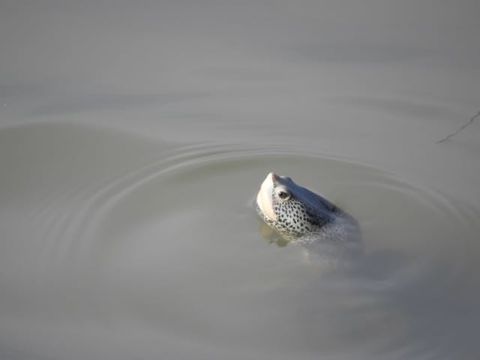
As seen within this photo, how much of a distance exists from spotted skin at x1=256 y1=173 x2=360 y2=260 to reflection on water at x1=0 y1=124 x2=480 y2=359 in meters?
0.13

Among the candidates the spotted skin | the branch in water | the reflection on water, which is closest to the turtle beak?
the spotted skin

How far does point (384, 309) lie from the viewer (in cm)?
327

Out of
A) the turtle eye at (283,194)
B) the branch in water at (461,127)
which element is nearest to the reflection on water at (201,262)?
the turtle eye at (283,194)

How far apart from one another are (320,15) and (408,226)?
100 inches

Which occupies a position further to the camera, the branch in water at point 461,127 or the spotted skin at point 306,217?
the branch in water at point 461,127

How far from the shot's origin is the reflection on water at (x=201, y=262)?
3018 millimetres

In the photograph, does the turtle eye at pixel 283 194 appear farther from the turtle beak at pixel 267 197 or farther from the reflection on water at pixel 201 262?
the reflection on water at pixel 201 262

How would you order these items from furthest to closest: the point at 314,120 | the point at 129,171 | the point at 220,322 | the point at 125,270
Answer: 1. the point at 314,120
2. the point at 129,171
3. the point at 125,270
4. the point at 220,322

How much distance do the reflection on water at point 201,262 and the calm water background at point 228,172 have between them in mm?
11

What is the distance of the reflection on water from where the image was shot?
3.02m

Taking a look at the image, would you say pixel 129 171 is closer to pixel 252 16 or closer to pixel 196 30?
pixel 196 30

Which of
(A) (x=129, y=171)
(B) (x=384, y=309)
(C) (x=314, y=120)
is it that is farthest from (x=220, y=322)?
(C) (x=314, y=120)

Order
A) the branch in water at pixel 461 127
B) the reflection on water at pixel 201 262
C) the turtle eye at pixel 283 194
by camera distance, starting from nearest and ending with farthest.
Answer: the reflection on water at pixel 201 262, the turtle eye at pixel 283 194, the branch in water at pixel 461 127

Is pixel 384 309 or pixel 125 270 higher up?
pixel 125 270
